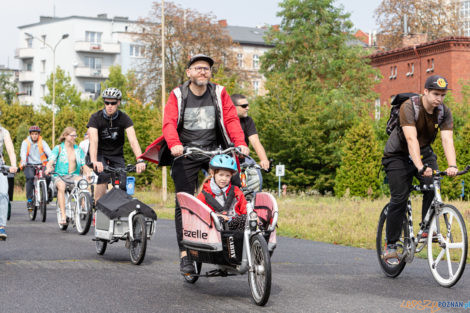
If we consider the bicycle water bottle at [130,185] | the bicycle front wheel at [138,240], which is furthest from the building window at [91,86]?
the bicycle front wheel at [138,240]

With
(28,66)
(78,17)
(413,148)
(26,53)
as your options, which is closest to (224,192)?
(413,148)

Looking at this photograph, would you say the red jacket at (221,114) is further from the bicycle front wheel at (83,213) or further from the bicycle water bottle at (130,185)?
the bicycle front wheel at (83,213)

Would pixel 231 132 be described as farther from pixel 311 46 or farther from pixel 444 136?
pixel 311 46

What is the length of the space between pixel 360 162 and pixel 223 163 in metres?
27.6

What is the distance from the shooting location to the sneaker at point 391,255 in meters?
8.28

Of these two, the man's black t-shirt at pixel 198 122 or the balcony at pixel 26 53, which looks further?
the balcony at pixel 26 53

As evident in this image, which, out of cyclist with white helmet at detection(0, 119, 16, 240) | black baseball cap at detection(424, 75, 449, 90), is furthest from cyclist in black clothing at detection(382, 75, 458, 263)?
cyclist with white helmet at detection(0, 119, 16, 240)

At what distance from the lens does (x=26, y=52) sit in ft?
350

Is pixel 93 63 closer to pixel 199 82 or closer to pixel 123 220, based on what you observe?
pixel 123 220

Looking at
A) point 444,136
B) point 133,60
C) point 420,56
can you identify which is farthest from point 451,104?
point 133,60

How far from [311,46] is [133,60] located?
5039 cm

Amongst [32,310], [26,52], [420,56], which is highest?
[26,52]

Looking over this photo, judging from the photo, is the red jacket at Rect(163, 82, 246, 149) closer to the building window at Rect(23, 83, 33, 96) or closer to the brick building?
the brick building

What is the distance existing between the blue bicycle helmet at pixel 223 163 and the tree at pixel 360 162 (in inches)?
1067
